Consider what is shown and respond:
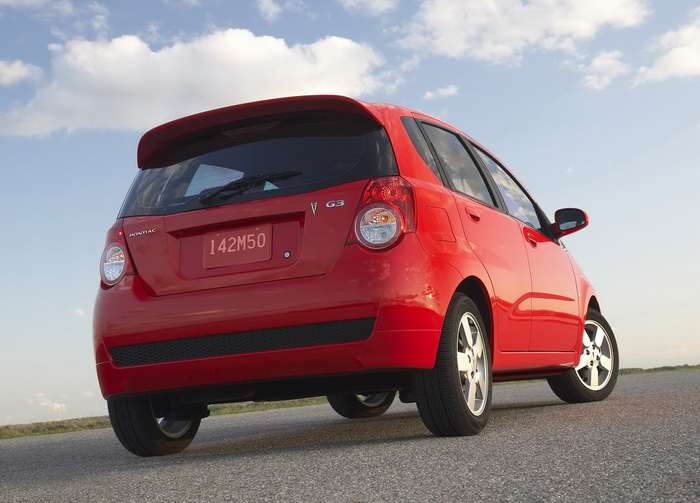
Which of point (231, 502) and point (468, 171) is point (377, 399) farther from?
point (231, 502)

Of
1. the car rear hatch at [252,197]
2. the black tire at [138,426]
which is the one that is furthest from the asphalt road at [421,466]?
the car rear hatch at [252,197]

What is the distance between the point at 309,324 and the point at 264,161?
3.13 feet

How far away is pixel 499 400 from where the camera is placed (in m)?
8.61

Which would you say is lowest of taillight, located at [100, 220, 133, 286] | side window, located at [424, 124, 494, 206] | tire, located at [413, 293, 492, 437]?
tire, located at [413, 293, 492, 437]

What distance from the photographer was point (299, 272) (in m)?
4.20

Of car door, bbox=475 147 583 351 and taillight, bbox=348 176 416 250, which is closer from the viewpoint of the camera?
taillight, bbox=348 176 416 250

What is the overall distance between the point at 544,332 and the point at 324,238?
2.27 meters

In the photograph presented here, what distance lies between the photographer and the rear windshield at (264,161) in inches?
173

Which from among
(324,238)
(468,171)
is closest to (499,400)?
(468,171)

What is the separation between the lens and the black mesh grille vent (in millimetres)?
4137

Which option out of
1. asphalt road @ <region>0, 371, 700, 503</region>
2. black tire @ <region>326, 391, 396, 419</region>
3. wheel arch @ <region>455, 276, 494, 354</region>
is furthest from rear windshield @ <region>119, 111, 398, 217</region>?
black tire @ <region>326, 391, 396, 419</region>

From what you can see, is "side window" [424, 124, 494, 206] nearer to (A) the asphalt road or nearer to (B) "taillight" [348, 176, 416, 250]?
(B) "taillight" [348, 176, 416, 250]

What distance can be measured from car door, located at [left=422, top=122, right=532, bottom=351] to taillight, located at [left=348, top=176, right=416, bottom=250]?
0.58m

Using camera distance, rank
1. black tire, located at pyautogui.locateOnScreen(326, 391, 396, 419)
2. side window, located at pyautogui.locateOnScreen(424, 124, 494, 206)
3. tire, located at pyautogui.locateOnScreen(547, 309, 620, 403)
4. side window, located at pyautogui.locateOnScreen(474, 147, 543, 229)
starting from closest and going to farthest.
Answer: side window, located at pyautogui.locateOnScreen(424, 124, 494, 206) → side window, located at pyautogui.locateOnScreen(474, 147, 543, 229) → tire, located at pyautogui.locateOnScreen(547, 309, 620, 403) → black tire, located at pyautogui.locateOnScreen(326, 391, 396, 419)
